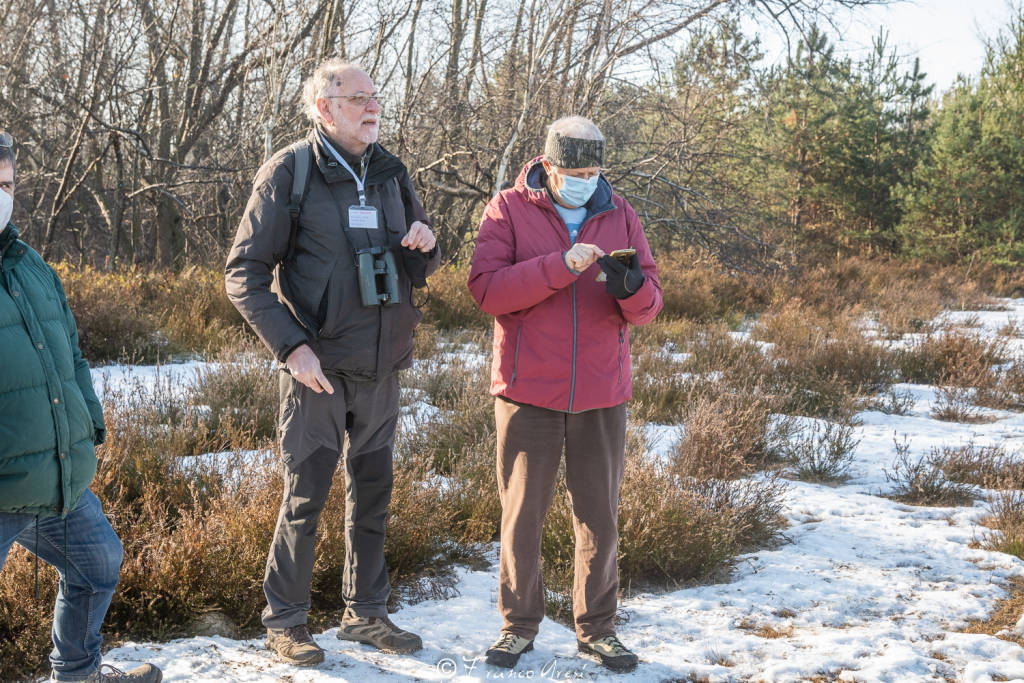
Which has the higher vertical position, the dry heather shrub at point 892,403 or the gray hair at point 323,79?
the gray hair at point 323,79

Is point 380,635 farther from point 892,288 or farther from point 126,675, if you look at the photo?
point 892,288

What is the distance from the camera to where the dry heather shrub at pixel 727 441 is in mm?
4391

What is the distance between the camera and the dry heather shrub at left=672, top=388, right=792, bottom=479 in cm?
439

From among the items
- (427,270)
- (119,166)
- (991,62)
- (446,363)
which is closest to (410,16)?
(119,166)

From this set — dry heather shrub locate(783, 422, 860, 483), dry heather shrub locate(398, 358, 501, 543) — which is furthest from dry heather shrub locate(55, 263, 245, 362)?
dry heather shrub locate(783, 422, 860, 483)

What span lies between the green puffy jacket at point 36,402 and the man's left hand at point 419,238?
40.0 inches

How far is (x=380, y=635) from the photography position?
8.97 ft

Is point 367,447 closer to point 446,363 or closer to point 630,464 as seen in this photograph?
point 630,464

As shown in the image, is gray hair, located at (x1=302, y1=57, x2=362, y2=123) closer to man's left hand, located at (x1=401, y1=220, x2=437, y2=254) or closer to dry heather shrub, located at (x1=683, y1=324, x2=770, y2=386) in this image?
man's left hand, located at (x1=401, y1=220, x2=437, y2=254)

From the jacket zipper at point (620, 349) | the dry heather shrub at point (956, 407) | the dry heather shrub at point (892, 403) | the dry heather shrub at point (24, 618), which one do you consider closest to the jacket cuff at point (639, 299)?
the jacket zipper at point (620, 349)

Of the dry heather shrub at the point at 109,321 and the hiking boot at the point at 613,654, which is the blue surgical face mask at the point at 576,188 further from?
the dry heather shrub at the point at 109,321

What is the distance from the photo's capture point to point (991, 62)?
1761 centimetres

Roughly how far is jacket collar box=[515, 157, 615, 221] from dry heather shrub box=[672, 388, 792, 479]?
195 centimetres

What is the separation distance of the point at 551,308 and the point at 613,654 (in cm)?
120
